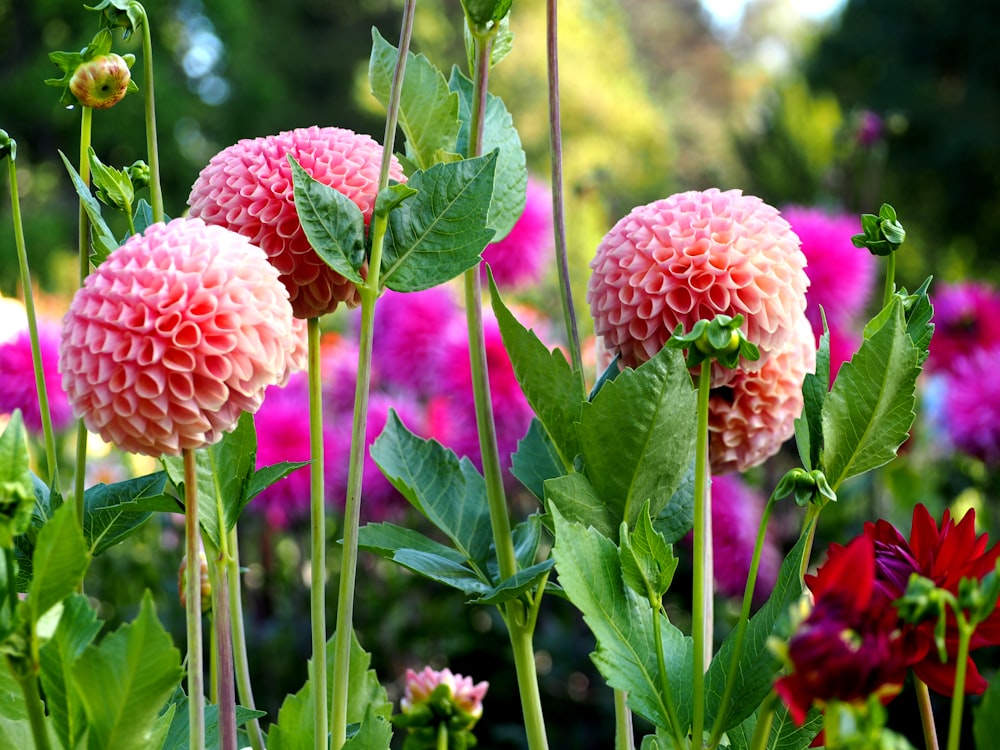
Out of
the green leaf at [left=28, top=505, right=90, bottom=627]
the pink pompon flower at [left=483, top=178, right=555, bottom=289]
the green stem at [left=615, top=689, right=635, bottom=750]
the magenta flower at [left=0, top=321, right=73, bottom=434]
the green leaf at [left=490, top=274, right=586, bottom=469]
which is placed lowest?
the green stem at [left=615, top=689, right=635, bottom=750]

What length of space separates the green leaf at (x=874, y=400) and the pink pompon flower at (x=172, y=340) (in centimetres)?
19

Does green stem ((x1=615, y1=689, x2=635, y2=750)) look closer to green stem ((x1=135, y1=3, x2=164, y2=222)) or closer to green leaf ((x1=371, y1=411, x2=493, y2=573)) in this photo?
green leaf ((x1=371, y1=411, x2=493, y2=573))

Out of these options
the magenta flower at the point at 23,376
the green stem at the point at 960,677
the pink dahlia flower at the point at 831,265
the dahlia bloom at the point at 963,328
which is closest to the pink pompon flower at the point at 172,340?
the green stem at the point at 960,677

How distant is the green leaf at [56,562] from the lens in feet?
1.00

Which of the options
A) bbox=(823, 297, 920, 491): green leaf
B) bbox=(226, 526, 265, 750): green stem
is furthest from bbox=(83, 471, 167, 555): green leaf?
bbox=(823, 297, 920, 491): green leaf

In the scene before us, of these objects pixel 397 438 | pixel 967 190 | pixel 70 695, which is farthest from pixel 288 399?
pixel 967 190

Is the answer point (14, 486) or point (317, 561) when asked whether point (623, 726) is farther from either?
point (14, 486)

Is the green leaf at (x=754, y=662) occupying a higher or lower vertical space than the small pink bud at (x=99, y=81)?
lower

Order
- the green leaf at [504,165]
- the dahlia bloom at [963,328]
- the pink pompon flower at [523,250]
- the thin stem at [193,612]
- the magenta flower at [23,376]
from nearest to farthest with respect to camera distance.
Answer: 1. the thin stem at [193,612]
2. the green leaf at [504,165]
3. the magenta flower at [23,376]
4. the pink pompon flower at [523,250]
5. the dahlia bloom at [963,328]

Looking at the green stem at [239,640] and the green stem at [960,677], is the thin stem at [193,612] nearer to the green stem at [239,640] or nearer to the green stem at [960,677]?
the green stem at [239,640]

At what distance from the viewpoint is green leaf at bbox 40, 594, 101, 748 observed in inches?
13.2

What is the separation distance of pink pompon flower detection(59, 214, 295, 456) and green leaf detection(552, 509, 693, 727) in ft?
0.37

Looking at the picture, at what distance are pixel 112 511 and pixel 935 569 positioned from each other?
11.9 inches

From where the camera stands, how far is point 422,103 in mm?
454
